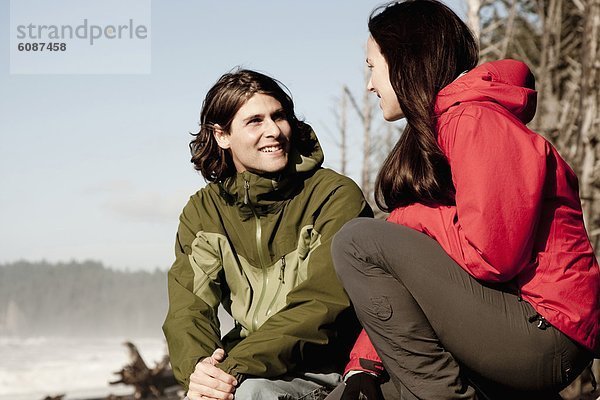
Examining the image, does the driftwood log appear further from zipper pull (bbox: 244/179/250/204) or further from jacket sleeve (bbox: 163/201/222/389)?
zipper pull (bbox: 244/179/250/204)

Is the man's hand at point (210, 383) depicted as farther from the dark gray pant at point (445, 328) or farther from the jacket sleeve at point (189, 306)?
the dark gray pant at point (445, 328)

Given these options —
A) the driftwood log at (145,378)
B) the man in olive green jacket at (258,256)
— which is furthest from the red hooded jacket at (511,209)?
the driftwood log at (145,378)

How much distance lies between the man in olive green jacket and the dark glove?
0.30m

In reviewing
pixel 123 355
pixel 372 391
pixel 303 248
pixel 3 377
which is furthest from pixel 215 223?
pixel 123 355

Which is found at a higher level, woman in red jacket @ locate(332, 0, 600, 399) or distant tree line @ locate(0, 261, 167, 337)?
woman in red jacket @ locate(332, 0, 600, 399)

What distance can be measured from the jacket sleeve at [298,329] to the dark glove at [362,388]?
0.92ft

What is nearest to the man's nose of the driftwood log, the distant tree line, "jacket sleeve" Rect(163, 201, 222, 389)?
"jacket sleeve" Rect(163, 201, 222, 389)

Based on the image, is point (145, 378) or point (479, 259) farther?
point (145, 378)

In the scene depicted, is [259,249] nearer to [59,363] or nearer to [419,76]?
[419,76]

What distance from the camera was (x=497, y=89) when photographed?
239cm

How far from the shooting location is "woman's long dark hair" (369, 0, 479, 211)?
8.01 ft

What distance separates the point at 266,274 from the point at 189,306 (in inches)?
12.1

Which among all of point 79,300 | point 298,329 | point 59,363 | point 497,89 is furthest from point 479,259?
point 79,300

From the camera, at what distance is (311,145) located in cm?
332
